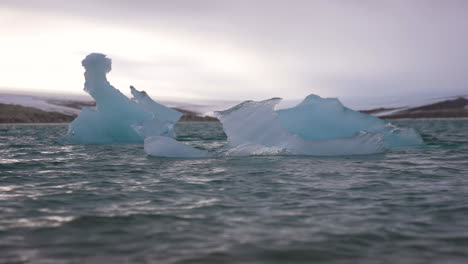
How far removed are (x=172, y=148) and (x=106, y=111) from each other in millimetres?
6917

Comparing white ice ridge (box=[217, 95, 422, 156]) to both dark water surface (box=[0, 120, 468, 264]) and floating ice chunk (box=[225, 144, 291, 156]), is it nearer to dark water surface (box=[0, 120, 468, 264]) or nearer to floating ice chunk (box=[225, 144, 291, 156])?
floating ice chunk (box=[225, 144, 291, 156])

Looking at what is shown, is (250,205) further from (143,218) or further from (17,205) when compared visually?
(17,205)

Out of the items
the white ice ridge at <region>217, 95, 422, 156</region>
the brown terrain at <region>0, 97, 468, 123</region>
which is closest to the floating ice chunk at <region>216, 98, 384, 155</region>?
the white ice ridge at <region>217, 95, 422, 156</region>

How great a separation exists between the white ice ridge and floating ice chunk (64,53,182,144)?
202 inches

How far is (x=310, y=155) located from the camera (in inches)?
455

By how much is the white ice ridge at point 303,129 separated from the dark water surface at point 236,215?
2553 mm

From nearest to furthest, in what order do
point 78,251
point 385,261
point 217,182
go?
point 385,261 < point 78,251 < point 217,182

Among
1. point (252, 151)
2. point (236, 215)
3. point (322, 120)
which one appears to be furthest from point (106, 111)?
point (236, 215)

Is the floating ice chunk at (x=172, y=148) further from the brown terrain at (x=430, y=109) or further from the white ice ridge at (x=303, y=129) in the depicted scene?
the brown terrain at (x=430, y=109)

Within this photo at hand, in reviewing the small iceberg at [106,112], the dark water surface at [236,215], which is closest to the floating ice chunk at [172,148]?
the dark water surface at [236,215]

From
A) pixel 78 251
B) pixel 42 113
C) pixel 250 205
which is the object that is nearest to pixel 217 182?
pixel 250 205

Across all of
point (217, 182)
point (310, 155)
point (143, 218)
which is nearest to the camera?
point (143, 218)

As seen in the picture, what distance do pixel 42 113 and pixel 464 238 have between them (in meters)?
87.4

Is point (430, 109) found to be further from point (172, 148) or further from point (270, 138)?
point (172, 148)
